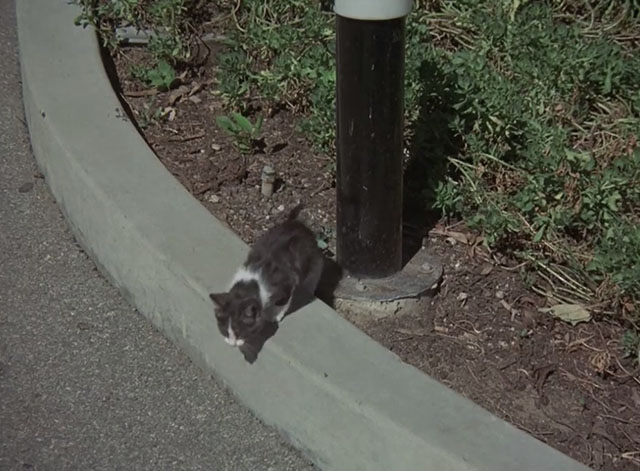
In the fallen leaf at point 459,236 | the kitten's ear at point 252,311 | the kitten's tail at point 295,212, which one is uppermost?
the kitten's ear at point 252,311

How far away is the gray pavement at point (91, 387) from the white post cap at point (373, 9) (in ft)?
5.42

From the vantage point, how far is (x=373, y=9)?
426 cm

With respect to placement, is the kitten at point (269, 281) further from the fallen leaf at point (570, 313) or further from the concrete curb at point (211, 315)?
the fallen leaf at point (570, 313)

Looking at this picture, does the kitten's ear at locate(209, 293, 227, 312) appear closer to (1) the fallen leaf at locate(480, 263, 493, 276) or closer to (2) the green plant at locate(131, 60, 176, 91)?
(1) the fallen leaf at locate(480, 263, 493, 276)

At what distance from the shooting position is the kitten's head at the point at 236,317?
4430 millimetres

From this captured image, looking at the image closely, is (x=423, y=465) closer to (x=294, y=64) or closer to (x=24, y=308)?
(x=24, y=308)

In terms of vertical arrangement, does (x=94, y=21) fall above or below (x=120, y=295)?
above

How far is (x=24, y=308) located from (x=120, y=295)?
1.43 ft

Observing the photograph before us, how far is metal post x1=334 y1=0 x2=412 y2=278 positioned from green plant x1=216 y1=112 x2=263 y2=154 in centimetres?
104

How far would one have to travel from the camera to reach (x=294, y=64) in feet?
19.5

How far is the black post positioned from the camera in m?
4.38

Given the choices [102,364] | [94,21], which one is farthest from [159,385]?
[94,21]

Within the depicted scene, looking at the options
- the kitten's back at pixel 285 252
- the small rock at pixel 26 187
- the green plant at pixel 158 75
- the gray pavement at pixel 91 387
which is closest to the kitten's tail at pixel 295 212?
the kitten's back at pixel 285 252

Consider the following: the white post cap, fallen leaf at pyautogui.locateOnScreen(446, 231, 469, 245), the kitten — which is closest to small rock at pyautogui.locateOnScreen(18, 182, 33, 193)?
the kitten
